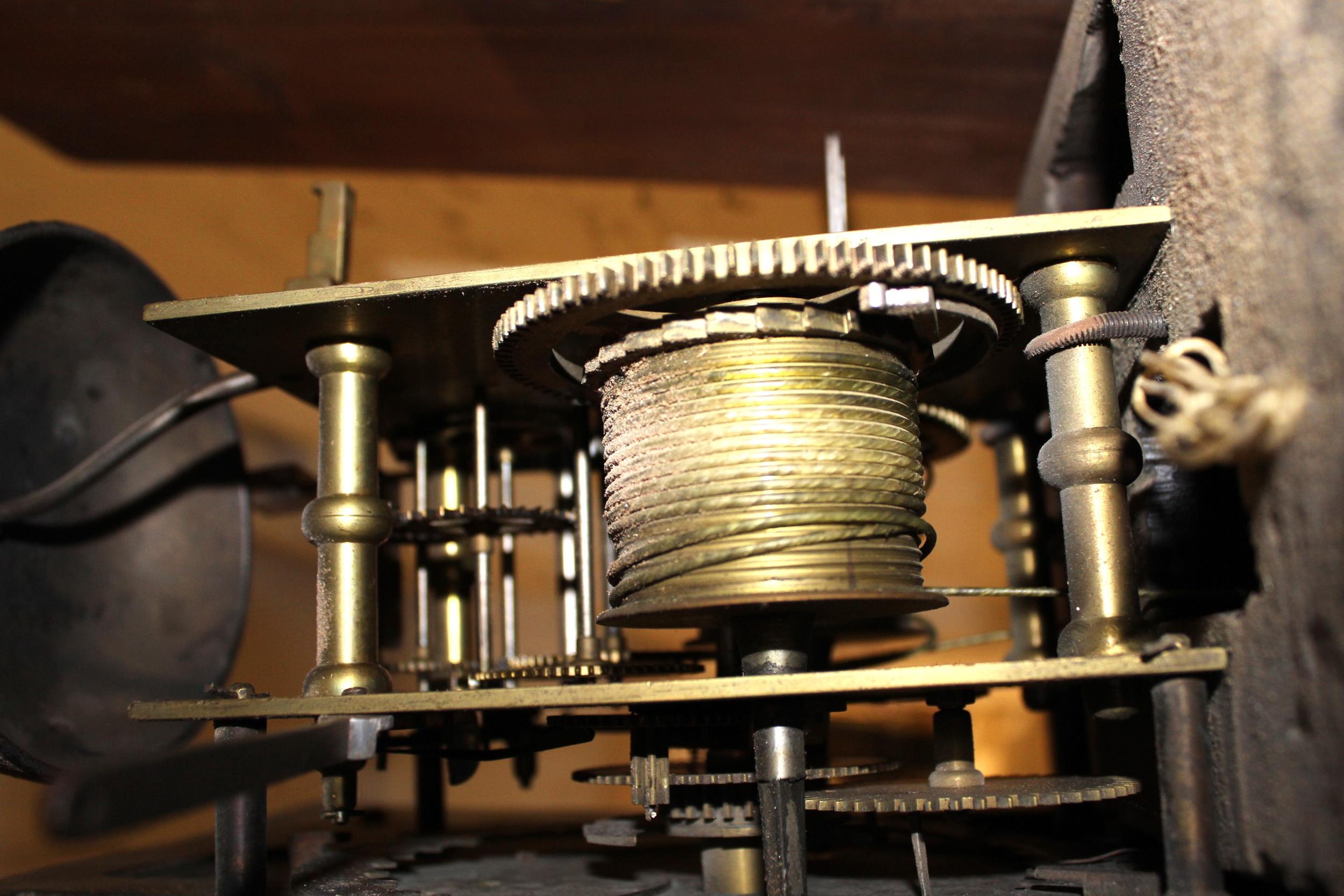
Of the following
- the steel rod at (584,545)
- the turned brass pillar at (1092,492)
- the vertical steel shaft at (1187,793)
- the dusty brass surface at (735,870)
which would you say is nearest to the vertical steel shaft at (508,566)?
the steel rod at (584,545)

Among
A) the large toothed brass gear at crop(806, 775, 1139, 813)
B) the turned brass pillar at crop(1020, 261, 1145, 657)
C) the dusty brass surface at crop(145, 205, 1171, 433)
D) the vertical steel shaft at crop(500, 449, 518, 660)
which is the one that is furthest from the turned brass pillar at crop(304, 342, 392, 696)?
the turned brass pillar at crop(1020, 261, 1145, 657)

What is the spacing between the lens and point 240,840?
5.04 ft

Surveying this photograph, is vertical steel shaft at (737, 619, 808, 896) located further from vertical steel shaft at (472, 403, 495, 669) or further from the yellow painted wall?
the yellow painted wall

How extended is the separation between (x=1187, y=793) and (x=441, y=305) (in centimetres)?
110

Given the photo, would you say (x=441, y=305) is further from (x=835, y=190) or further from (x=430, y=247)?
(x=430, y=247)

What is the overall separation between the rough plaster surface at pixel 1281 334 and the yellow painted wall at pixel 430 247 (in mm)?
1632

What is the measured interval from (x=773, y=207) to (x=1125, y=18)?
2.18 metres

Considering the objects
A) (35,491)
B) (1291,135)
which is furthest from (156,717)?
(1291,135)

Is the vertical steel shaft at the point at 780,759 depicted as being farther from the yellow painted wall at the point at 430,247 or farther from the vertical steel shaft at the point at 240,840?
the yellow painted wall at the point at 430,247

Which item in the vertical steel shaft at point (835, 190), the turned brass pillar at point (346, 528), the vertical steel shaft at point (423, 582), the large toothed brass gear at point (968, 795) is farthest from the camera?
the vertical steel shaft at point (423, 582)

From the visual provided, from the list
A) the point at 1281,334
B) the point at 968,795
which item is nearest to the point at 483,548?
the point at 968,795

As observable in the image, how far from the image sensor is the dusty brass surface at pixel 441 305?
1.45 m

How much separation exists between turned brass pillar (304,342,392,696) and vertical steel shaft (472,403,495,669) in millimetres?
267

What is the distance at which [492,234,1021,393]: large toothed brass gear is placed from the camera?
131 centimetres
